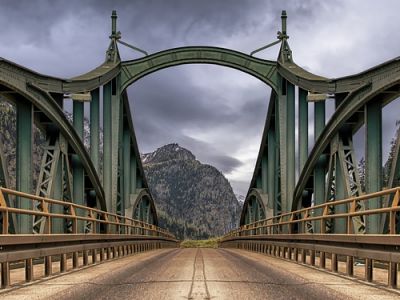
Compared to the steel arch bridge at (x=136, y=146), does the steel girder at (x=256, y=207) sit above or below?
below

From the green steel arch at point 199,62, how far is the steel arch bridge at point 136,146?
0.19 feet

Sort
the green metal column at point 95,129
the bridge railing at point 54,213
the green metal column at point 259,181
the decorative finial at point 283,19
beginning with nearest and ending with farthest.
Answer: the bridge railing at point 54,213, the green metal column at point 95,129, the decorative finial at point 283,19, the green metal column at point 259,181

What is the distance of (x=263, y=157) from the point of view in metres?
43.0

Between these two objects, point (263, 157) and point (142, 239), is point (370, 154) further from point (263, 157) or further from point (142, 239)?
point (263, 157)

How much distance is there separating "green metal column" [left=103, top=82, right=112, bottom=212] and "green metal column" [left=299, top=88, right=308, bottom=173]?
10151mm

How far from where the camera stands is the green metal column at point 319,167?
24641 mm

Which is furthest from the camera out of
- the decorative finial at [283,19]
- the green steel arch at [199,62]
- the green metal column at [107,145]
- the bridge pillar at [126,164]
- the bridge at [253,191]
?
the bridge pillar at [126,164]

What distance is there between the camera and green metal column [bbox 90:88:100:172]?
29875mm

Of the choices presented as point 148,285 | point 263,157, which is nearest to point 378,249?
point 148,285

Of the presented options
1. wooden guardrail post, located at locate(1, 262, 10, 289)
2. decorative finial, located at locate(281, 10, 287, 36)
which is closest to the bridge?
wooden guardrail post, located at locate(1, 262, 10, 289)

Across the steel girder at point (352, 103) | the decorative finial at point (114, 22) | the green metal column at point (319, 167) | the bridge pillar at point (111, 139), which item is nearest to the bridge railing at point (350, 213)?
the green metal column at point (319, 167)

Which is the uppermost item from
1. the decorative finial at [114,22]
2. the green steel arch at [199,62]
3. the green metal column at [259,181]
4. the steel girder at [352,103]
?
the decorative finial at [114,22]

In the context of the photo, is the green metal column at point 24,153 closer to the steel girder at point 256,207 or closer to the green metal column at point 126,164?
the green metal column at point 126,164

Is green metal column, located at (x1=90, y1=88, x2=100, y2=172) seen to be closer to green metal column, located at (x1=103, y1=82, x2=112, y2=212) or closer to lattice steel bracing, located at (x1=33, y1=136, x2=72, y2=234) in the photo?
green metal column, located at (x1=103, y1=82, x2=112, y2=212)
